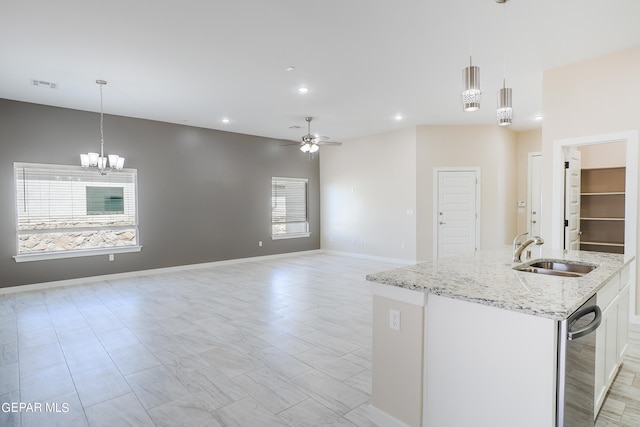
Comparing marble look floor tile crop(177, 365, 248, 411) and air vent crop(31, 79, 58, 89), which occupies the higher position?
air vent crop(31, 79, 58, 89)

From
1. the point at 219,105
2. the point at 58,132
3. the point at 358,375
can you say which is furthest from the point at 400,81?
the point at 58,132

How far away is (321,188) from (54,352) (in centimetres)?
733

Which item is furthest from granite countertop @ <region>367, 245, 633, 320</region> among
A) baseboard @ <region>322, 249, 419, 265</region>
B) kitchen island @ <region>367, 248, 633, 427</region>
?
baseboard @ <region>322, 249, 419, 265</region>

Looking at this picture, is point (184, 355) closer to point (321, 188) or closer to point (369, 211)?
point (369, 211)

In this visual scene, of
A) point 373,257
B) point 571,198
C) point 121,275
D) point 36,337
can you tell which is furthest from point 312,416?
point 373,257

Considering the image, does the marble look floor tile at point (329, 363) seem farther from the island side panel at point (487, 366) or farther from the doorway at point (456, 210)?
the doorway at point (456, 210)

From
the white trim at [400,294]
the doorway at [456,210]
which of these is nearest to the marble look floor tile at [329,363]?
the white trim at [400,294]

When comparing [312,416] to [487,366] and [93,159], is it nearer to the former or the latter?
[487,366]

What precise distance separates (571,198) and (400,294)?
3.93 m

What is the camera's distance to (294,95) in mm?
5359

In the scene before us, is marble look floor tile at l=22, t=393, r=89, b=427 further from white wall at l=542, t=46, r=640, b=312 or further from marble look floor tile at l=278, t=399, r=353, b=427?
white wall at l=542, t=46, r=640, b=312

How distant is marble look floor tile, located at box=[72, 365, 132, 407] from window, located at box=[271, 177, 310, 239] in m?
6.06

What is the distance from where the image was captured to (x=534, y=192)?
772cm

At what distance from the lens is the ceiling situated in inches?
118
